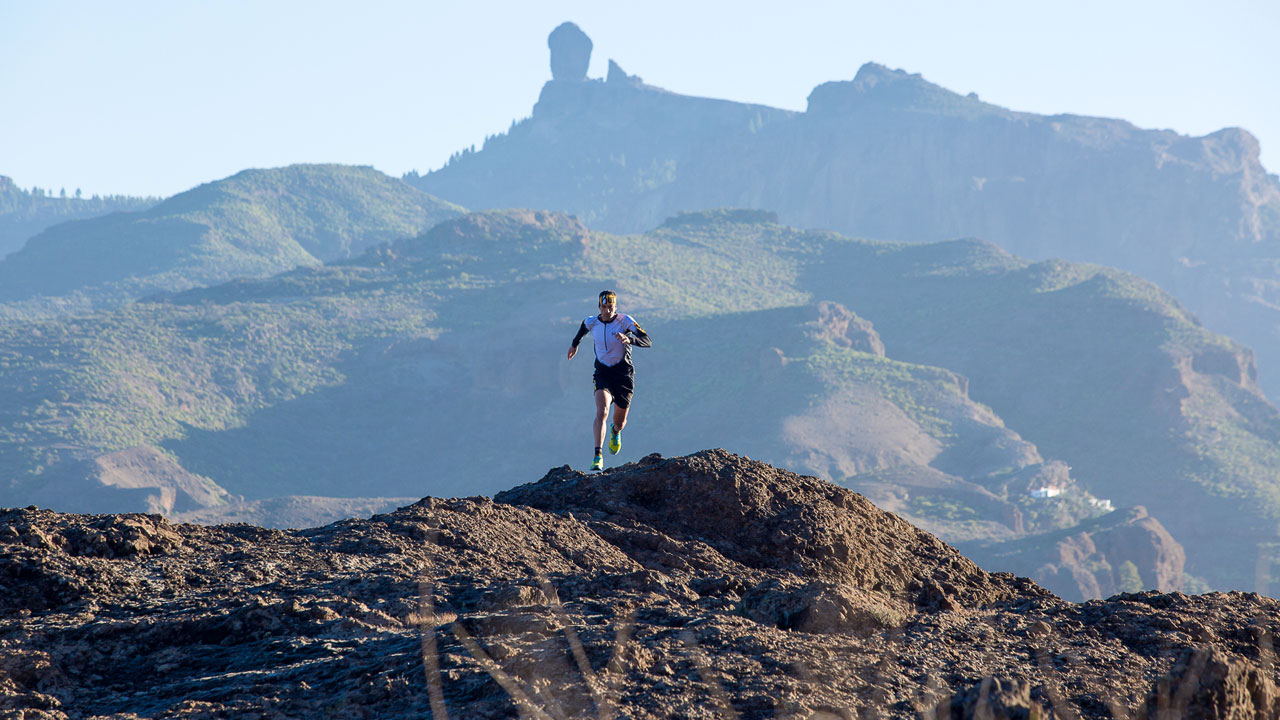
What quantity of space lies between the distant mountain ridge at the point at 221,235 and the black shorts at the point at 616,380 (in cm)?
13645

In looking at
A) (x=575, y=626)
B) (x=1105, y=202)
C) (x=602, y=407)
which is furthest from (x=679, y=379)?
(x=575, y=626)

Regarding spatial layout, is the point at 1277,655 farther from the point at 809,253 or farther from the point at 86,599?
the point at 809,253

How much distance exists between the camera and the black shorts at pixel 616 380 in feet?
37.6

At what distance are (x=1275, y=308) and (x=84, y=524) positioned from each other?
16195cm

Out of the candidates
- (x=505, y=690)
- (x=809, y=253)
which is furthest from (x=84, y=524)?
(x=809, y=253)

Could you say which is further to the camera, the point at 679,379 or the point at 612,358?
the point at 679,379

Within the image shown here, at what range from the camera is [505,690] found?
199 inches

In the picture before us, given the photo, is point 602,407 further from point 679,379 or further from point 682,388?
point 679,379

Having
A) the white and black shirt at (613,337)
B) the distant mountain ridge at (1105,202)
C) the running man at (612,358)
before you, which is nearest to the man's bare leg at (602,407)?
the running man at (612,358)

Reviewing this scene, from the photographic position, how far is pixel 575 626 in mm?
5832

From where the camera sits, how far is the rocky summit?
517 centimetres

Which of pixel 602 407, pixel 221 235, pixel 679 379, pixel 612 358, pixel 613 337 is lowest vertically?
pixel 679 379

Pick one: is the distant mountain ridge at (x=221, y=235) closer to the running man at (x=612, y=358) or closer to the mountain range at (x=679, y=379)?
the mountain range at (x=679, y=379)

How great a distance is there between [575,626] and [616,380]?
5.73 m
